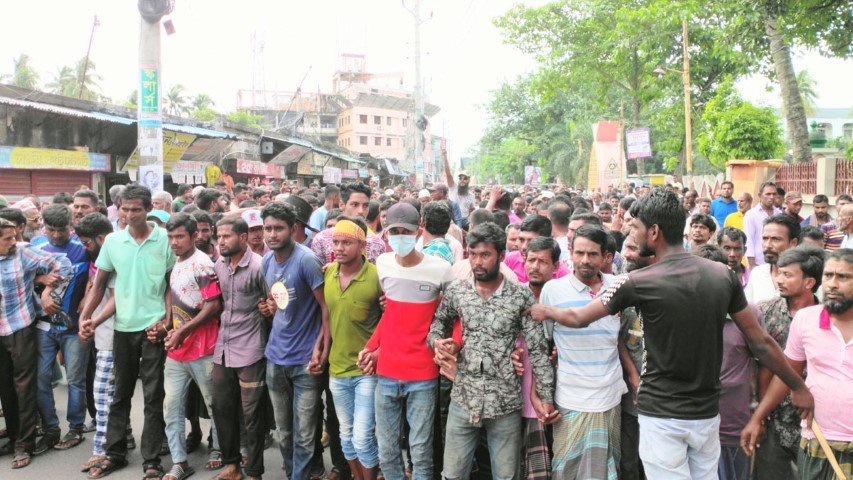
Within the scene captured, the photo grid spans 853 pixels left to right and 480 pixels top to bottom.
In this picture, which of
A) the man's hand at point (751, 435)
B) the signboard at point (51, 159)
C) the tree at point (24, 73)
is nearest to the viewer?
the man's hand at point (751, 435)

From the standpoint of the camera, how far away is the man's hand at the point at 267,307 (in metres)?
4.24

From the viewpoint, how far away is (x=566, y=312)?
3061 millimetres

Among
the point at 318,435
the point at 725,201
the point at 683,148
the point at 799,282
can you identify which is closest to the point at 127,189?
the point at 318,435

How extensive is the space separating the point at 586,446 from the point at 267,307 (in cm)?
233

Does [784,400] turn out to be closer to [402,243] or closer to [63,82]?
[402,243]

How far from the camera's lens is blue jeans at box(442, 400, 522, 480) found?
3486 mm

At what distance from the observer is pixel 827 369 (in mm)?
3039

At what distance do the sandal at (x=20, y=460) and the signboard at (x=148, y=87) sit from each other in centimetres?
562

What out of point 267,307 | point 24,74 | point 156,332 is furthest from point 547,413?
point 24,74

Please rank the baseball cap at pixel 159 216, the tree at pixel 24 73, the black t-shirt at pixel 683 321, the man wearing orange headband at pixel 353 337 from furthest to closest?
the tree at pixel 24 73, the baseball cap at pixel 159 216, the man wearing orange headband at pixel 353 337, the black t-shirt at pixel 683 321

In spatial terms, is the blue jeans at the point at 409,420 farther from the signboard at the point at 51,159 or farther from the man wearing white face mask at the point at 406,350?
the signboard at the point at 51,159

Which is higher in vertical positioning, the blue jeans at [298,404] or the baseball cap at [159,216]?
the baseball cap at [159,216]

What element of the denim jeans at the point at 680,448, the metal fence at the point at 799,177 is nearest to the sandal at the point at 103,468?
the denim jeans at the point at 680,448

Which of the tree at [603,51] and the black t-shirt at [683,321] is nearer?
the black t-shirt at [683,321]
